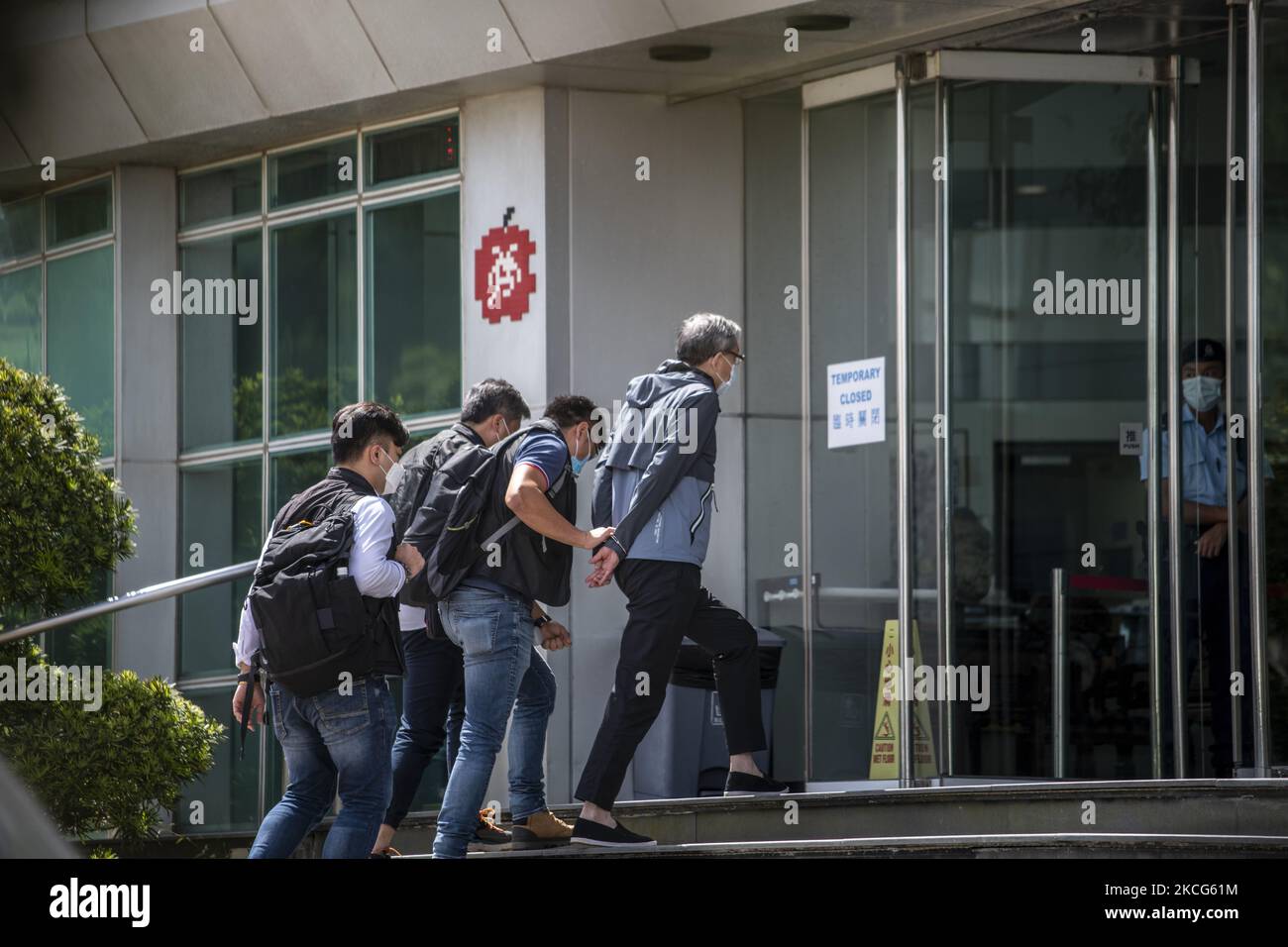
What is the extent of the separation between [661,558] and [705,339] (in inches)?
35.4

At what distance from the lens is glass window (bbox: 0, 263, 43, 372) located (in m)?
13.5

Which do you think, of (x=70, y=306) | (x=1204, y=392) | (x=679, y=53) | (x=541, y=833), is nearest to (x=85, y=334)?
(x=70, y=306)

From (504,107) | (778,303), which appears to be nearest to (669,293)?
(778,303)

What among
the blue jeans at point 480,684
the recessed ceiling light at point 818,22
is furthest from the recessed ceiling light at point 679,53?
the blue jeans at point 480,684

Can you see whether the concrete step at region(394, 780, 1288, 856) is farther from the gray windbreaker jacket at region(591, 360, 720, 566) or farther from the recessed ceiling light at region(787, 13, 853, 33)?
the recessed ceiling light at region(787, 13, 853, 33)

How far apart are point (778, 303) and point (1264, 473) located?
3.01m

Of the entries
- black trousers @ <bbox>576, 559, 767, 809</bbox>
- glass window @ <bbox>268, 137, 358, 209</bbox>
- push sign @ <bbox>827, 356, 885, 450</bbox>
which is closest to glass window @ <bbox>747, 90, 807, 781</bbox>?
push sign @ <bbox>827, 356, 885, 450</bbox>

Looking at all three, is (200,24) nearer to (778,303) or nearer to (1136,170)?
(778,303)

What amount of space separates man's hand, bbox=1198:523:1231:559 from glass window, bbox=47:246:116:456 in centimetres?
710

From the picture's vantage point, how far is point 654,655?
7047 mm

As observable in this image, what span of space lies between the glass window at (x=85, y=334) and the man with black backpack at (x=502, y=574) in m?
6.16

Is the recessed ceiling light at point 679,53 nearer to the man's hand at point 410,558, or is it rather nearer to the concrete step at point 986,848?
the man's hand at point 410,558

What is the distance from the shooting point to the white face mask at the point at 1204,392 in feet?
29.4

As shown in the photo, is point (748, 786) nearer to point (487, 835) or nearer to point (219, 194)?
point (487, 835)
